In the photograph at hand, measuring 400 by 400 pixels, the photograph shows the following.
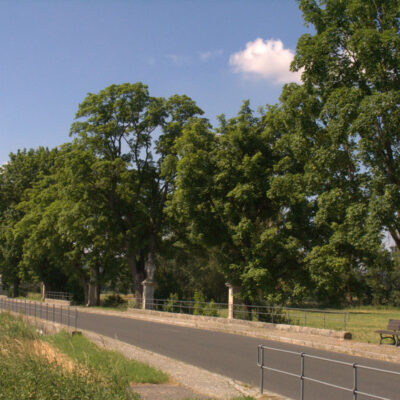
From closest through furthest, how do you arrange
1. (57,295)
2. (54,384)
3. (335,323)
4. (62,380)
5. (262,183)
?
(54,384) < (62,380) < (262,183) < (335,323) < (57,295)

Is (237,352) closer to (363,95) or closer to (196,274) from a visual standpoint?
(363,95)

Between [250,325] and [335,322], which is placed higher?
[250,325]

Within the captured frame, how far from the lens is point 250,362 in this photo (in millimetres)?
12227

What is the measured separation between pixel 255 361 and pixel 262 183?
15.1m

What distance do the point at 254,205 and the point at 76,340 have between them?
51.8ft

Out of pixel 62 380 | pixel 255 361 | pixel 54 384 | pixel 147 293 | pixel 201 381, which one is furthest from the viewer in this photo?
pixel 147 293

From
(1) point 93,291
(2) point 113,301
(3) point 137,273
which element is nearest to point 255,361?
(3) point 137,273

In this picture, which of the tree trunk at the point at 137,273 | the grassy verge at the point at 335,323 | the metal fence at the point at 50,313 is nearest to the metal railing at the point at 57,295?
the grassy verge at the point at 335,323

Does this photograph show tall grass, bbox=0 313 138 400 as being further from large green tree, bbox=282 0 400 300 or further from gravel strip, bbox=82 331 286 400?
large green tree, bbox=282 0 400 300

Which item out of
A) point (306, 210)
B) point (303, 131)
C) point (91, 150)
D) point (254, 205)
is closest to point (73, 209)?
point (91, 150)

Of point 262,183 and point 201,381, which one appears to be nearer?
point 201,381

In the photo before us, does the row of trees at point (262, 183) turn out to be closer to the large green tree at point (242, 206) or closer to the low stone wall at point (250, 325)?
the large green tree at point (242, 206)

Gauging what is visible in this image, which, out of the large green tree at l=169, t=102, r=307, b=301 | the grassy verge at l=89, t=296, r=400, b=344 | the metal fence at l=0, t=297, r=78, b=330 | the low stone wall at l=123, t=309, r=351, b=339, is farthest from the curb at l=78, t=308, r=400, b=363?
the metal fence at l=0, t=297, r=78, b=330

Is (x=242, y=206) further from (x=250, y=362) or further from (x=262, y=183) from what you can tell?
(x=250, y=362)
